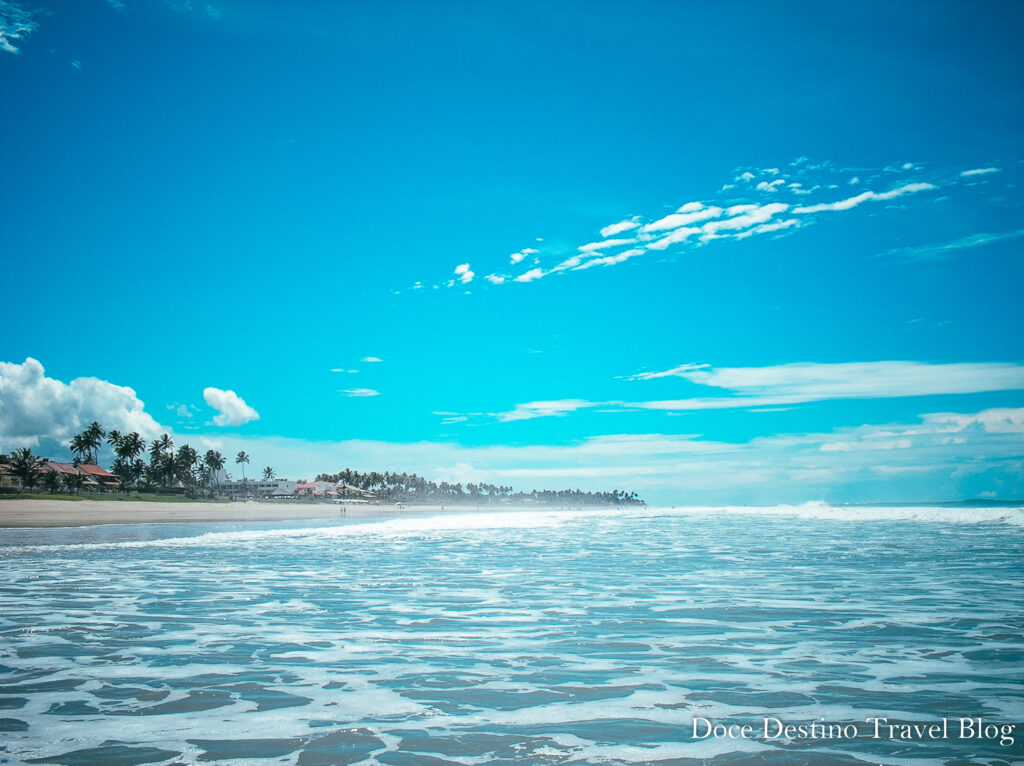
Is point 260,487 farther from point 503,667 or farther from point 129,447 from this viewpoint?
point 503,667

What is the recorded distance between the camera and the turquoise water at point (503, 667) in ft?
19.3

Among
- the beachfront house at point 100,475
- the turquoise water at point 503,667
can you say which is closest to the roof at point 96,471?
the beachfront house at point 100,475

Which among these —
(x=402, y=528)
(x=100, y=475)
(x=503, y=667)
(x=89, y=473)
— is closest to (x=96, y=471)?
(x=100, y=475)

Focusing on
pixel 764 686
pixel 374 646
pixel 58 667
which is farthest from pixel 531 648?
pixel 58 667

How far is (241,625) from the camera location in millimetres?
11234

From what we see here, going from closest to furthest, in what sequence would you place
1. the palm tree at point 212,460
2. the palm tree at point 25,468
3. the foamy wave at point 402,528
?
the foamy wave at point 402,528 < the palm tree at point 25,468 < the palm tree at point 212,460

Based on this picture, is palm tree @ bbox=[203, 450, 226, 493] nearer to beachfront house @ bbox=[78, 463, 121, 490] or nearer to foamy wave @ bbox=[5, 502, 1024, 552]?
beachfront house @ bbox=[78, 463, 121, 490]

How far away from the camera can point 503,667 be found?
8.51m

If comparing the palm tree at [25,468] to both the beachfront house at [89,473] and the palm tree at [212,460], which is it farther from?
the palm tree at [212,460]

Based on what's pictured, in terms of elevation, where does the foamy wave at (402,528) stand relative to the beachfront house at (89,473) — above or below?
below

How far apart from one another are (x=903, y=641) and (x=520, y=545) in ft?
74.2

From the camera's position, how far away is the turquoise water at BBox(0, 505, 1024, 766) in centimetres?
587

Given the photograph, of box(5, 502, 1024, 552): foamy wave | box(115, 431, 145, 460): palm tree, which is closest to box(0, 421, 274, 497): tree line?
box(115, 431, 145, 460): palm tree

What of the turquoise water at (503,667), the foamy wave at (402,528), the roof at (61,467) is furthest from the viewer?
the roof at (61,467)
